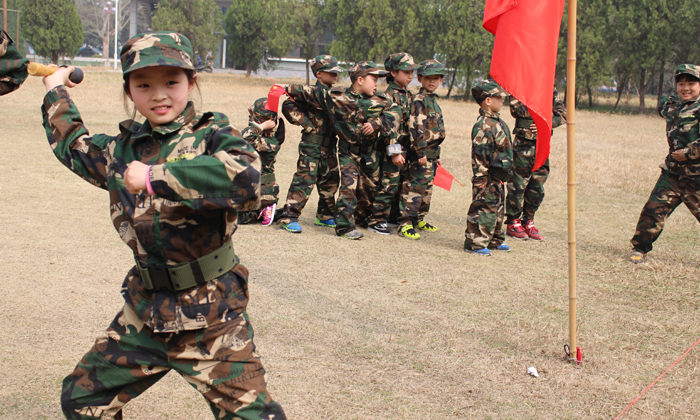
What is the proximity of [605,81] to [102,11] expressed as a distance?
72.9 meters

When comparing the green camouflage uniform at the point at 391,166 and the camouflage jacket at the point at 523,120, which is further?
the green camouflage uniform at the point at 391,166

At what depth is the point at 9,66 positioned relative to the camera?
303 cm

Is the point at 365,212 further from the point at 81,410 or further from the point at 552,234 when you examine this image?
the point at 81,410

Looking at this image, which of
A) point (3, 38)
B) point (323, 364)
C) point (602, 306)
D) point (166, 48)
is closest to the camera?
point (166, 48)

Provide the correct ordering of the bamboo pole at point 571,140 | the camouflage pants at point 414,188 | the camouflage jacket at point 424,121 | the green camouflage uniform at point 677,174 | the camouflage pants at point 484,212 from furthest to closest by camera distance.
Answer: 1. the camouflage pants at point 414,188
2. the camouflage jacket at point 424,121
3. the camouflage pants at point 484,212
4. the green camouflage uniform at point 677,174
5. the bamboo pole at point 571,140

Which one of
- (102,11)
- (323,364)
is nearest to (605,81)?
(323,364)

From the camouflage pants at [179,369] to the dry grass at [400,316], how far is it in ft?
3.57

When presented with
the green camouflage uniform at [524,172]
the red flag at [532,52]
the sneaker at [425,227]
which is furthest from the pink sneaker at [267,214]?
the red flag at [532,52]

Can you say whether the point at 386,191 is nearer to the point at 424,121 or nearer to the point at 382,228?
the point at 382,228

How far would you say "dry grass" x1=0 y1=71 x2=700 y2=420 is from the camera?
359cm

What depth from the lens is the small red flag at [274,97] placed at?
7.08 m

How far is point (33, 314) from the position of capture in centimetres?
448

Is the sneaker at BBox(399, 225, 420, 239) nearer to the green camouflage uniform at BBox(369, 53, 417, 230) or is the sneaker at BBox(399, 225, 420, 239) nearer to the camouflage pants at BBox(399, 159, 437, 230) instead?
the camouflage pants at BBox(399, 159, 437, 230)

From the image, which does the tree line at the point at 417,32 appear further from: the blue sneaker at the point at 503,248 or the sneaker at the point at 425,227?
the blue sneaker at the point at 503,248
